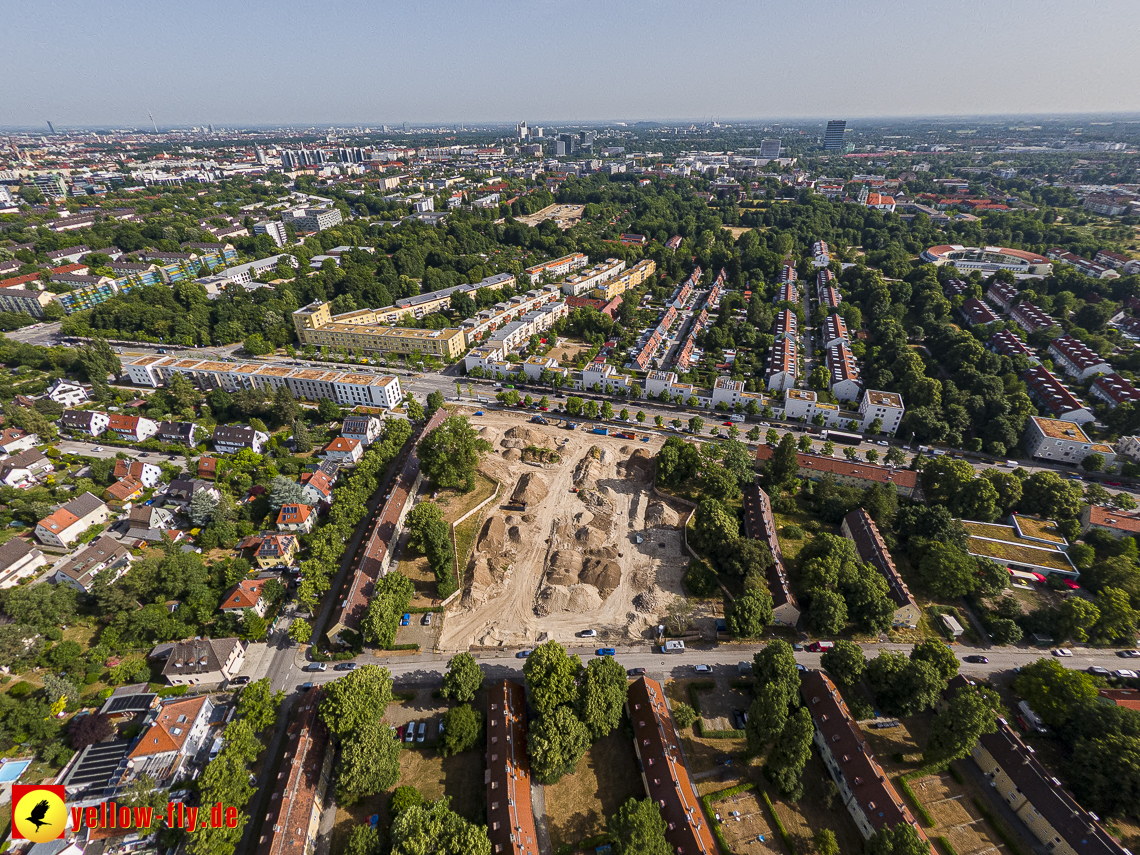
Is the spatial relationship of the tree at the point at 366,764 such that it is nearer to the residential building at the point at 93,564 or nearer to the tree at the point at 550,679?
the tree at the point at 550,679

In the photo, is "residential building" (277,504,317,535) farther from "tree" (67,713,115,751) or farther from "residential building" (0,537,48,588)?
"residential building" (0,537,48,588)

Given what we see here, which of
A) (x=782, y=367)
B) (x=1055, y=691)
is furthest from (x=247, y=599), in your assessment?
(x=782, y=367)

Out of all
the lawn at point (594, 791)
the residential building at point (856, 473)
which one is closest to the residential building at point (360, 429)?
the lawn at point (594, 791)

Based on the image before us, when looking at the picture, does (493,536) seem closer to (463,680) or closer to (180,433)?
(463,680)

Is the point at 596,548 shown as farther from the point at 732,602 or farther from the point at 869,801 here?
the point at 869,801

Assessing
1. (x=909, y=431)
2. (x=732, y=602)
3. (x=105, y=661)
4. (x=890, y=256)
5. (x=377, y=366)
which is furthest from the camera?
(x=890, y=256)

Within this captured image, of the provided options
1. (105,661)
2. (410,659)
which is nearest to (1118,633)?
(410,659)

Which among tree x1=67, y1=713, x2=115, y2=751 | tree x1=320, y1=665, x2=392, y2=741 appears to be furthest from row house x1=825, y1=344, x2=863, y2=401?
tree x1=67, y1=713, x2=115, y2=751
